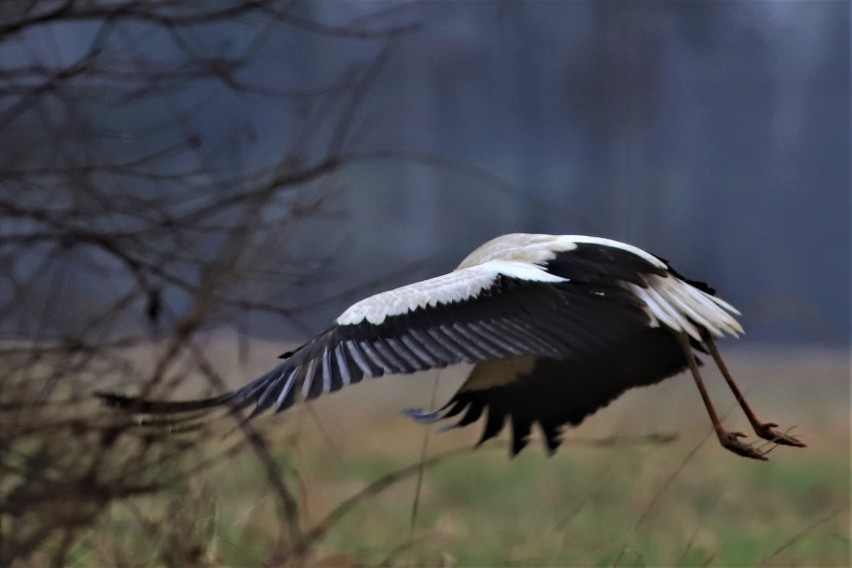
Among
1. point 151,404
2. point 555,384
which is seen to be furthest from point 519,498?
point 151,404

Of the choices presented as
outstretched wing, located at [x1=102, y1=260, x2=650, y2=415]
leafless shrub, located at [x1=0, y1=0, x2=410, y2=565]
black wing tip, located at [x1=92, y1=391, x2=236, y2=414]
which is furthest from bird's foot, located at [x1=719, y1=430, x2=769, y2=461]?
black wing tip, located at [x1=92, y1=391, x2=236, y2=414]

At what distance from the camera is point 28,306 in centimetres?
311

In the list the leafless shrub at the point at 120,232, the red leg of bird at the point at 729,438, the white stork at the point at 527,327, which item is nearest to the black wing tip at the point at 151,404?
the white stork at the point at 527,327

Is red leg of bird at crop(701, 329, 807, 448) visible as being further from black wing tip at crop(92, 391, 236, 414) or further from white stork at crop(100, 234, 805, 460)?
black wing tip at crop(92, 391, 236, 414)

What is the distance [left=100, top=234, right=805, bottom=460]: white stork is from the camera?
2.78 metres

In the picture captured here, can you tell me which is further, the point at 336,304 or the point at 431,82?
the point at 431,82

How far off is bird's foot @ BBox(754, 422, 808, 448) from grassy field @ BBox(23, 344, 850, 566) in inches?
1.8

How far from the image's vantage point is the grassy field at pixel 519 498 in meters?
2.98

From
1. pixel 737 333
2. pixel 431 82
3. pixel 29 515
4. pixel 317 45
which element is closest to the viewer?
pixel 29 515

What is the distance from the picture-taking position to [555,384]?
3498 mm

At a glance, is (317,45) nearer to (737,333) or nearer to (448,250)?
(448,250)

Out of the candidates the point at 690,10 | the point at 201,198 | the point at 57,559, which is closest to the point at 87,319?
the point at 201,198

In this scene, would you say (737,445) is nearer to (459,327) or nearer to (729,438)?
(729,438)

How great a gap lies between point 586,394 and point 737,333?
1.78ft
